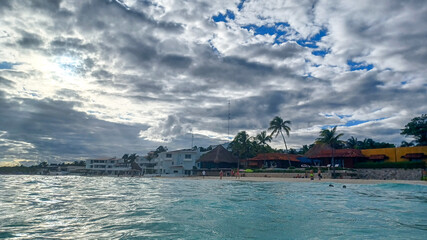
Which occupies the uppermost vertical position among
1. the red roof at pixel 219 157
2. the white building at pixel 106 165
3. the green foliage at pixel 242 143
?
the green foliage at pixel 242 143

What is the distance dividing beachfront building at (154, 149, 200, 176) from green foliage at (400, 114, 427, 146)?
4337cm

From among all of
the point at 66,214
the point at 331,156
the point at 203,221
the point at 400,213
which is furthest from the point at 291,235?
the point at 331,156

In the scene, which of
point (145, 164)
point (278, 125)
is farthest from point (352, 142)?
point (145, 164)

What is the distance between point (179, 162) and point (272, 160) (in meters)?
25.8

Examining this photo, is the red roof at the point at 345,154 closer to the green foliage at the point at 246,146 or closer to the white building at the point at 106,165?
the green foliage at the point at 246,146

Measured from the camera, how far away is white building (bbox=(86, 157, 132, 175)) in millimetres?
94350

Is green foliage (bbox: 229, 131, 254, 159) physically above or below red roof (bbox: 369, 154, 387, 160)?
above

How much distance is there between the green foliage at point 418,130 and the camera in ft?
151

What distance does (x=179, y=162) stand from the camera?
75250 millimetres

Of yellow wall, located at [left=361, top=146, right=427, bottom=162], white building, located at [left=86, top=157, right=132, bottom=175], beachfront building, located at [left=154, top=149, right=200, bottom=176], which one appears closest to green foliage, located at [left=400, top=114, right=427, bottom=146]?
yellow wall, located at [left=361, top=146, right=427, bottom=162]

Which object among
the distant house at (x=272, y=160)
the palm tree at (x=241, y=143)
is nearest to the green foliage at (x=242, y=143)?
the palm tree at (x=241, y=143)

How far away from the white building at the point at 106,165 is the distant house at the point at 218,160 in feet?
115

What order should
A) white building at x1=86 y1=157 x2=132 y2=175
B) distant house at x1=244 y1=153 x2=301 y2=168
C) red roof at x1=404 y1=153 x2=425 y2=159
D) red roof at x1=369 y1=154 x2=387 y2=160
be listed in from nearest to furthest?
red roof at x1=404 y1=153 x2=425 y2=159, red roof at x1=369 y1=154 x2=387 y2=160, distant house at x1=244 y1=153 x2=301 y2=168, white building at x1=86 y1=157 x2=132 y2=175

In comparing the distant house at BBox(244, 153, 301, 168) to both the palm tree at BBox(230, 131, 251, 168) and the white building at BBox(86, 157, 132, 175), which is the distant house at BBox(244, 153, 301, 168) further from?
the white building at BBox(86, 157, 132, 175)
